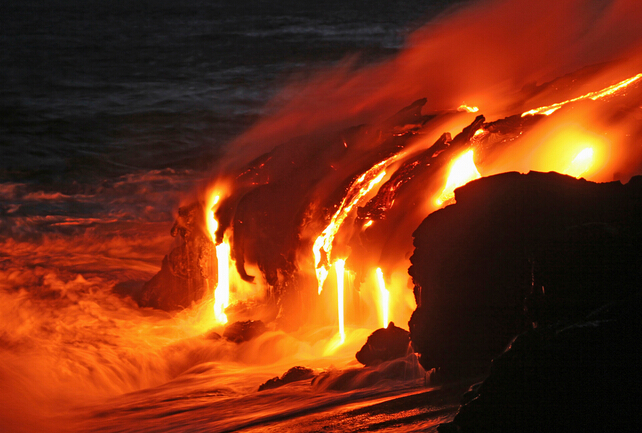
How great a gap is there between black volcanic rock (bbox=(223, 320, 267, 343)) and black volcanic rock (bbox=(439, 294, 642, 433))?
A: 12.3 feet

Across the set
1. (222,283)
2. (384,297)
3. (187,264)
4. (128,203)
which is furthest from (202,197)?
(128,203)

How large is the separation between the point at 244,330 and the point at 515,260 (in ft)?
11.0

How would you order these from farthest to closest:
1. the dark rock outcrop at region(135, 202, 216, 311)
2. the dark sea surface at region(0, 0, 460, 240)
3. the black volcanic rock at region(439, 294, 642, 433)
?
the dark sea surface at region(0, 0, 460, 240) < the dark rock outcrop at region(135, 202, 216, 311) < the black volcanic rock at region(439, 294, 642, 433)

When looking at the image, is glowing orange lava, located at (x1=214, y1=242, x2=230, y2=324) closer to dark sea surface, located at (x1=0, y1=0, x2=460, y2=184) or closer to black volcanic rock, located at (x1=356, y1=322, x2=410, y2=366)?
black volcanic rock, located at (x1=356, y1=322, x2=410, y2=366)

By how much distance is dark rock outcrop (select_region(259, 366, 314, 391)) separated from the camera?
4.80 m

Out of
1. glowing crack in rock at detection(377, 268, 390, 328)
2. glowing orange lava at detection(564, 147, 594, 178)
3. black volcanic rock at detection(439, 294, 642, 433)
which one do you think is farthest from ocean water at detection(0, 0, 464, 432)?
glowing orange lava at detection(564, 147, 594, 178)

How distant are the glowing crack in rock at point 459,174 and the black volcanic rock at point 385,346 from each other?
42.5 inches

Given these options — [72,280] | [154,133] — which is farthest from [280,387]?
[154,133]

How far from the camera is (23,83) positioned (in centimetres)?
2772

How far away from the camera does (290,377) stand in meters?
4.82

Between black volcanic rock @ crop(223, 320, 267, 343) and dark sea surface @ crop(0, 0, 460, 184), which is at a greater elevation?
dark sea surface @ crop(0, 0, 460, 184)

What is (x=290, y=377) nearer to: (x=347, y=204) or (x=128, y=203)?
(x=347, y=204)

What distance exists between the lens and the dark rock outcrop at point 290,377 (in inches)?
189

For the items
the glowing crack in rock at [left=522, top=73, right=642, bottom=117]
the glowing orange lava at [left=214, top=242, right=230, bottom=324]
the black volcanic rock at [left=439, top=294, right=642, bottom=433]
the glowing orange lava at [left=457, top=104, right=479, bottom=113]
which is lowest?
the black volcanic rock at [left=439, top=294, right=642, bottom=433]
